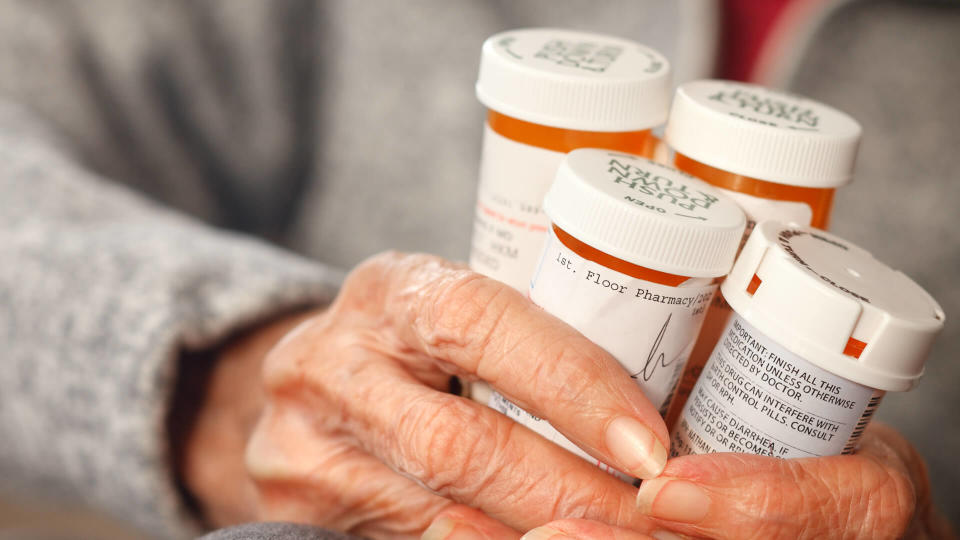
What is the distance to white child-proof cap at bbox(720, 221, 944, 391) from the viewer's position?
1.15 feet

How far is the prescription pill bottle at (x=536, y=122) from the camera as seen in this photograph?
17.1 inches

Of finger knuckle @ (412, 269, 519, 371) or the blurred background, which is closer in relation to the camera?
finger knuckle @ (412, 269, 519, 371)

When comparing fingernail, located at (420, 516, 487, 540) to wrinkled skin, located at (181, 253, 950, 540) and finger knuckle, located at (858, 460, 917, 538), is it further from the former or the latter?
finger knuckle, located at (858, 460, 917, 538)

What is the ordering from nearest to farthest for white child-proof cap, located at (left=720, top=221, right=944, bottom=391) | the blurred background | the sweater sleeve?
white child-proof cap, located at (left=720, top=221, right=944, bottom=391)
the sweater sleeve
the blurred background

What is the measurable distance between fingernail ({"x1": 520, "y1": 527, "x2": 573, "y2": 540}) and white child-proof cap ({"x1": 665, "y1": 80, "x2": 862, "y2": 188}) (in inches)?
9.3

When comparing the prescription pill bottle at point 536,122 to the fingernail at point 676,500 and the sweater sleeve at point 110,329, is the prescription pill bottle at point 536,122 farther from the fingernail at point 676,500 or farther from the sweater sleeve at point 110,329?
the sweater sleeve at point 110,329

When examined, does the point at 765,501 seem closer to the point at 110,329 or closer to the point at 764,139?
the point at 764,139

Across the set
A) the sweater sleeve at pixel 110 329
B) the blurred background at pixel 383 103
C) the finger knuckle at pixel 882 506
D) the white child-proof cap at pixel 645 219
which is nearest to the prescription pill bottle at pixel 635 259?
the white child-proof cap at pixel 645 219

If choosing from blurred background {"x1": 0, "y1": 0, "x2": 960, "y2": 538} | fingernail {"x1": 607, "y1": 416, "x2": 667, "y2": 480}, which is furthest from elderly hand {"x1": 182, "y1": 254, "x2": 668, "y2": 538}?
blurred background {"x1": 0, "y1": 0, "x2": 960, "y2": 538}

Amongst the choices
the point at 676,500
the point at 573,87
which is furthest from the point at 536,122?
the point at 676,500

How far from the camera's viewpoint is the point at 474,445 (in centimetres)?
42

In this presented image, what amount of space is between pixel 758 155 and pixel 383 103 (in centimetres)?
71

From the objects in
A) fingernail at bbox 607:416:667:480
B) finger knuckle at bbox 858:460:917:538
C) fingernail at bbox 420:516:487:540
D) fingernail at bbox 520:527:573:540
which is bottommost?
fingernail at bbox 420:516:487:540

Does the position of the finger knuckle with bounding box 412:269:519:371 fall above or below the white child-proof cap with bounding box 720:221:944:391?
below
